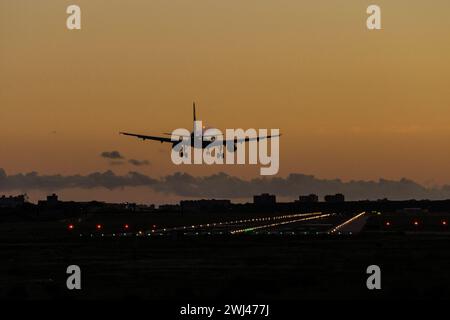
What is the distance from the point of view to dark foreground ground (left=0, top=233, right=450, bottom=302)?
143 feet

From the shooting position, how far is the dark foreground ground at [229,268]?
43656 mm

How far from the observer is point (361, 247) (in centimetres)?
7762

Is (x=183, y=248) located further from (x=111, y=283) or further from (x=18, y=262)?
(x=111, y=283)

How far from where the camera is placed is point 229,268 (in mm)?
57875

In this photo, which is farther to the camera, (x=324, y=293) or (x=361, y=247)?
(x=361, y=247)
